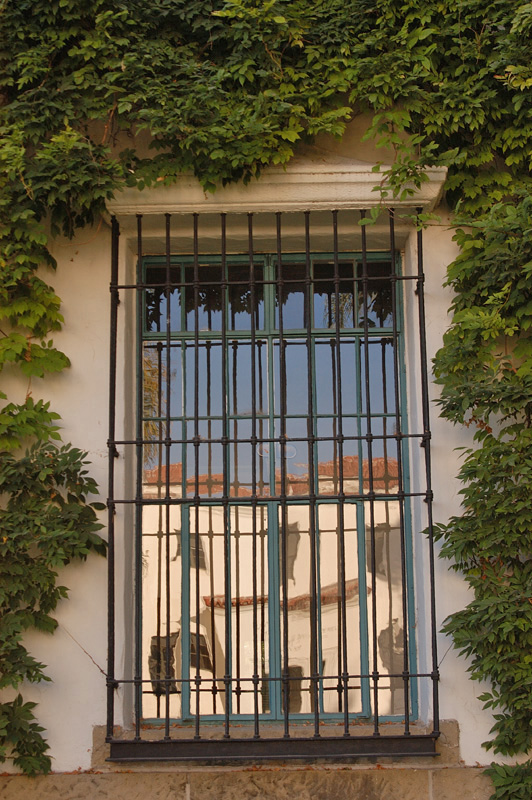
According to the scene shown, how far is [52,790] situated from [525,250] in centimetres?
343

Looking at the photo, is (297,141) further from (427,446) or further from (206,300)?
(427,446)

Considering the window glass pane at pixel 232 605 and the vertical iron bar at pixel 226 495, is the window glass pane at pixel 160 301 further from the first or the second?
the window glass pane at pixel 232 605

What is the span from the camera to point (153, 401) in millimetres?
4414

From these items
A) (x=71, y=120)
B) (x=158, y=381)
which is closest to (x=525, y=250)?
(x=158, y=381)

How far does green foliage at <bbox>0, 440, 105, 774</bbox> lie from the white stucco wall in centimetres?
10

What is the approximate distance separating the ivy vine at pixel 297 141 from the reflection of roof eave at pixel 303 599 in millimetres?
540

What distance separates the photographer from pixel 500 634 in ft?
12.4

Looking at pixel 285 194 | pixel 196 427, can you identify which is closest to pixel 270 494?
pixel 196 427

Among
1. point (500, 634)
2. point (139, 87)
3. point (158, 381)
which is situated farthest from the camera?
point (158, 381)

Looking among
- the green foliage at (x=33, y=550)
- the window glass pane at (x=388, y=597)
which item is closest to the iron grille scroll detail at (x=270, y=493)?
the window glass pane at (x=388, y=597)

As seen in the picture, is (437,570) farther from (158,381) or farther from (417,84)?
(417,84)

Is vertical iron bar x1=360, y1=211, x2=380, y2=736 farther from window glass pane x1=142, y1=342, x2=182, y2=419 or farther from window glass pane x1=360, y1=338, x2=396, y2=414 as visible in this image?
window glass pane x1=142, y1=342, x2=182, y2=419

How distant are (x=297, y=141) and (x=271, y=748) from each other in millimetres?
3042

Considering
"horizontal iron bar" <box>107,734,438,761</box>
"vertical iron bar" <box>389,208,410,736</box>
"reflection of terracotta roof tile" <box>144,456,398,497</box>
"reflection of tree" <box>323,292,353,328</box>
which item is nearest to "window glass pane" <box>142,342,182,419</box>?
"reflection of terracotta roof tile" <box>144,456,398,497</box>
